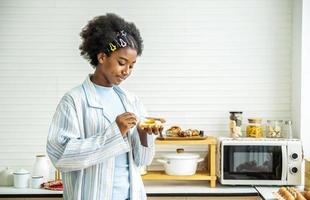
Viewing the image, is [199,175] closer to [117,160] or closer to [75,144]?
[117,160]

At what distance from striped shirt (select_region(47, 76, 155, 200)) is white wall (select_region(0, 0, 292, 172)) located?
1547 millimetres

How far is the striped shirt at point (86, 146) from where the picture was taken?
154 centimetres

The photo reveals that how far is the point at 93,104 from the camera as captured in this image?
1672 millimetres

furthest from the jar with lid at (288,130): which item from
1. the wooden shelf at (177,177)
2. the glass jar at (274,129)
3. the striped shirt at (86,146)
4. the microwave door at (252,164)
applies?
the striped shirt at (86,146)

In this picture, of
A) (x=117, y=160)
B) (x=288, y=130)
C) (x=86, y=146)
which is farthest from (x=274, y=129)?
(x=86, y=146)

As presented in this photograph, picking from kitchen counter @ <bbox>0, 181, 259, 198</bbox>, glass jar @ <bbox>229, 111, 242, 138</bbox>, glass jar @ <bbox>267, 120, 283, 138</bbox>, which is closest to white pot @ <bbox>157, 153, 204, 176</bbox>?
kitchen counter @ <bbox>0, 181, 259, 198</bbox>

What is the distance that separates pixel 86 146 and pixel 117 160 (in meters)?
0.21

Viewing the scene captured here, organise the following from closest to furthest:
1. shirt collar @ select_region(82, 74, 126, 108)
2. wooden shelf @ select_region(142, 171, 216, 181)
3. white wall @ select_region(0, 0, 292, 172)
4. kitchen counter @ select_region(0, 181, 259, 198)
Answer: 1. shirt collar @ select_region(82, 74, 126, 108)
2. kitchen counter @ select_region(0, 181, 259, 198)
3. wooden shelf @ select_region(142, 171, 216, 181)
4. white wall @ select_region(0, 0, 292, 172)

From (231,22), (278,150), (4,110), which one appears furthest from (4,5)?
(278,150)

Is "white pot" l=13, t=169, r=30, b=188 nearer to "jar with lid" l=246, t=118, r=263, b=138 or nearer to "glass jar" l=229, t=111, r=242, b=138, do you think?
"glass jar" l=229, t=111, r=242, b=138

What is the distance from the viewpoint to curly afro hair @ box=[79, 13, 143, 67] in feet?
5.61

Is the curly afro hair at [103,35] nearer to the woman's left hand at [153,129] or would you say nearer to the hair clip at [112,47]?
the hair clip at [112,47]

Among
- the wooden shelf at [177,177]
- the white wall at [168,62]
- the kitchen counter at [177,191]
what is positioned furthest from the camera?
the white wall at [168,62]

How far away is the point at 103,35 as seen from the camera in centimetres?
172
